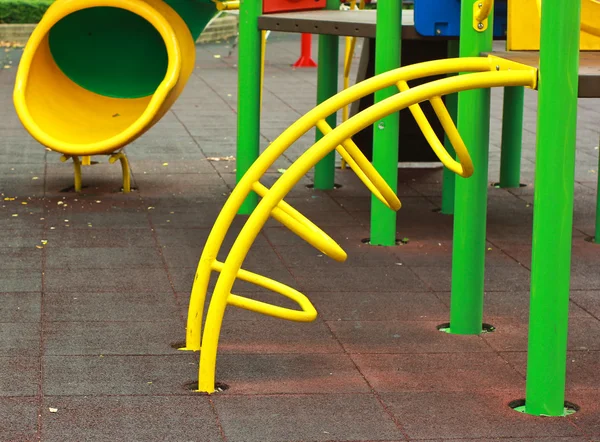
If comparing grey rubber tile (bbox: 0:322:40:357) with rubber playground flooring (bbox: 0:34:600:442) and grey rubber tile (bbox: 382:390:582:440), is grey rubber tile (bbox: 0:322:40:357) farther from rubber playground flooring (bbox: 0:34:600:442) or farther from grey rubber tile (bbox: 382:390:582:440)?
grey rubber tile (bbox: 382:390:582:440)

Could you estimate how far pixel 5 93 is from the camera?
1363 cm

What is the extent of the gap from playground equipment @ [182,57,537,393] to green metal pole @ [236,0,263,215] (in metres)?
3.07

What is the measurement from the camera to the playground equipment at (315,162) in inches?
158

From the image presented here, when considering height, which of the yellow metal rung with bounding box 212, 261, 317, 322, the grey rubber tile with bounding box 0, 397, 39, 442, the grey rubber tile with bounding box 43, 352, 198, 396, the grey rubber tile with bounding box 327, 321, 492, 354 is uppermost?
the yellow metal rung with bounding box 212, 261, 317, 322

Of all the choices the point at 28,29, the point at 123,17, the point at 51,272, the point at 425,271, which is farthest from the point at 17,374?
the point at 28,29

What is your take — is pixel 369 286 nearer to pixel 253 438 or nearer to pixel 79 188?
pixel 253 438

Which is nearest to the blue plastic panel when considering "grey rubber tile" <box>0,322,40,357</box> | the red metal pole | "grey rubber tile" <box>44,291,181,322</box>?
"grey rubber tile" <box>44,291,181,322</box>

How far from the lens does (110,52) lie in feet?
30.8

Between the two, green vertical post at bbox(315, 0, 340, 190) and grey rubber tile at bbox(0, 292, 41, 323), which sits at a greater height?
green vertical post at bbox(315, 0, 340, 190)

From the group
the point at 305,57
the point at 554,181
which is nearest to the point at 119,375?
the point at 554,181

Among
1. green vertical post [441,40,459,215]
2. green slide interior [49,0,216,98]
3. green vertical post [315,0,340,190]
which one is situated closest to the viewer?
green vertical post [441,40,459,215]

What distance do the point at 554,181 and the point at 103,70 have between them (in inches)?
235

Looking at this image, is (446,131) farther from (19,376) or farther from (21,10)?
(21,10)

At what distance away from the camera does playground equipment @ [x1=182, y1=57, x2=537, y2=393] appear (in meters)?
4.02
